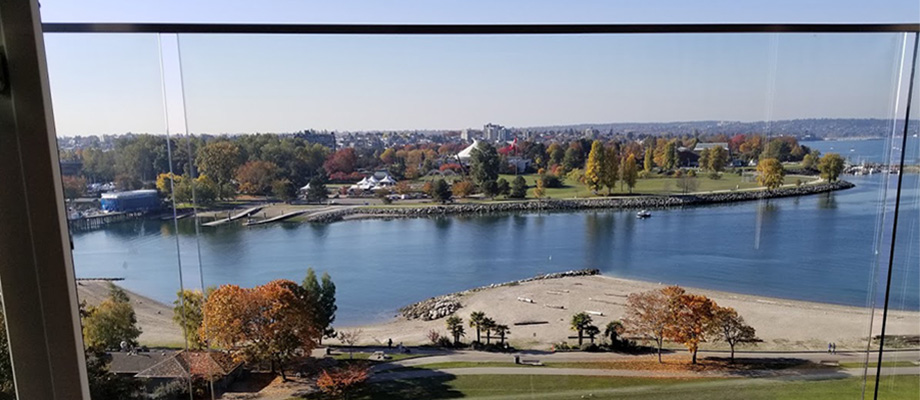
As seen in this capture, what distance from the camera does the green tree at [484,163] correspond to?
1838mm

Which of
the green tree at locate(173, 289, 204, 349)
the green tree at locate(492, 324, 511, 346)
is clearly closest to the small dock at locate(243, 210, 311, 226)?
the green tree at locate(173, 289, 204, 349)

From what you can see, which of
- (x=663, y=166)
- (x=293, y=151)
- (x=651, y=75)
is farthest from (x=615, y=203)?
(x=293, y=151)

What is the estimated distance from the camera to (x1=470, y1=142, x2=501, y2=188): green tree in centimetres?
184

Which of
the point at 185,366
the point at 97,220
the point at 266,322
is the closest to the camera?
the point at 97,220

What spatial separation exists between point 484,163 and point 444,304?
1.68 ft

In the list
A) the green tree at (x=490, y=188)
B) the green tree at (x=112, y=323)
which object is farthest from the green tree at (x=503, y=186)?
the green tree at (x=112, y=323)

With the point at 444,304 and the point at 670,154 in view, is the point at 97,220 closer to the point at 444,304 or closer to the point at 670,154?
the point at 444,304

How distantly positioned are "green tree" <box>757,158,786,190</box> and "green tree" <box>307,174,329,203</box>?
4.91 feet

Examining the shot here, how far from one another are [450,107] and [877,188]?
4.71 ft

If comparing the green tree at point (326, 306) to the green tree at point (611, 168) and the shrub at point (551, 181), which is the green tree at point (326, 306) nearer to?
the shrub at point (551, 181)

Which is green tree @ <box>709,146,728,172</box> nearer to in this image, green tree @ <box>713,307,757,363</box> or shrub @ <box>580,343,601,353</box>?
green tree @ <box>713,307,757,363</box>

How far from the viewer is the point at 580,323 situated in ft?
6.20

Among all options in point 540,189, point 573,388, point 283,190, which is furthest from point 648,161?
point 283,190

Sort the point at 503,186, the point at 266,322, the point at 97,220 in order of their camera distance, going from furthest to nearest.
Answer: the point at 503,186
the point at 266,322
the point at 97,220
